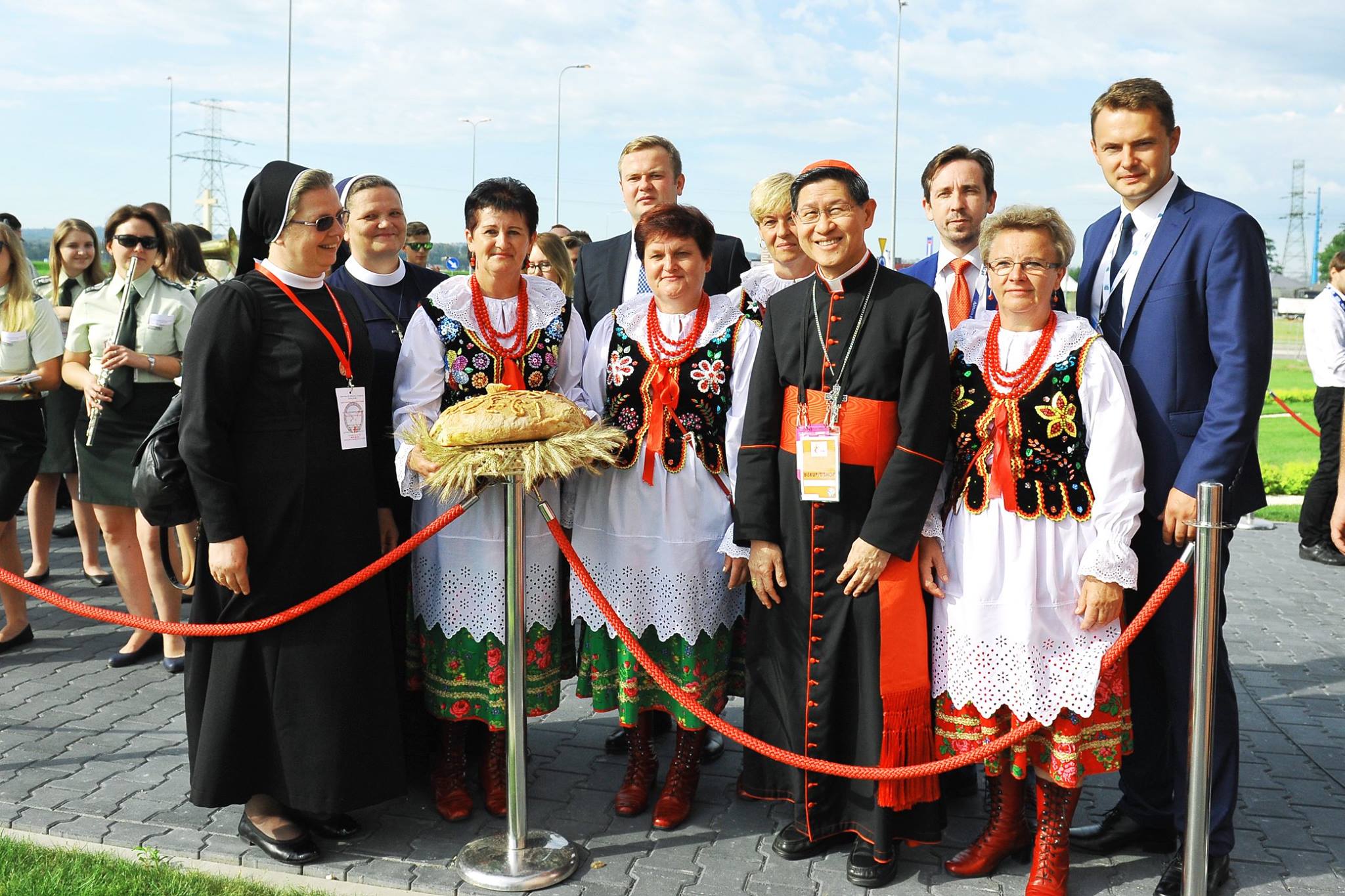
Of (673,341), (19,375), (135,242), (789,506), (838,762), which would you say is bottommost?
(838,762)

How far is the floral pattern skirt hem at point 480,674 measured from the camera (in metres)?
4.09

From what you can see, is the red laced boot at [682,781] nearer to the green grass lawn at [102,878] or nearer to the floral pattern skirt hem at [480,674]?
the floral pattern skirt hem at [480,674]

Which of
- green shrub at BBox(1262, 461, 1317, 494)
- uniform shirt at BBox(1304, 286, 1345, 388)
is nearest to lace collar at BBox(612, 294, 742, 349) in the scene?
uniform shirt at BBox(1304, 286, 1345, 388)

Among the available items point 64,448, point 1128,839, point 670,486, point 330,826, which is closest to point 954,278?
point 670,486

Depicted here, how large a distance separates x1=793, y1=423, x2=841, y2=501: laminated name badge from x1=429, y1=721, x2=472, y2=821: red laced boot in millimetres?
1726

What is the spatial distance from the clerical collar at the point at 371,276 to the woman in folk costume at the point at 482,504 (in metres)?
0.45

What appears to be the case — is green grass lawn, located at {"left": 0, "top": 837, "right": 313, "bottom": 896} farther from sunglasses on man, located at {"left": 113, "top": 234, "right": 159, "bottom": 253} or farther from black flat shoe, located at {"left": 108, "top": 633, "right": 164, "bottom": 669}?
sunglasses on man, located at {"left": 113, "top": 234, "right": 159, "bottom": 253}

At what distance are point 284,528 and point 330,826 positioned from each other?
44.7 inches

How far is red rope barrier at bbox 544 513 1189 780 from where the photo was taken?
3.29m

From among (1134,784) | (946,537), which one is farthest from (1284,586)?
(946,537)

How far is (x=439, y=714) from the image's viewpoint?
4.14 m

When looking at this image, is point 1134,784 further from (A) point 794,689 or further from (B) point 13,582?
(B) point 13,582

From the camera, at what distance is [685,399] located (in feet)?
13.1

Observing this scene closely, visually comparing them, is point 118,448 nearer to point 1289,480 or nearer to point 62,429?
point 62,429
